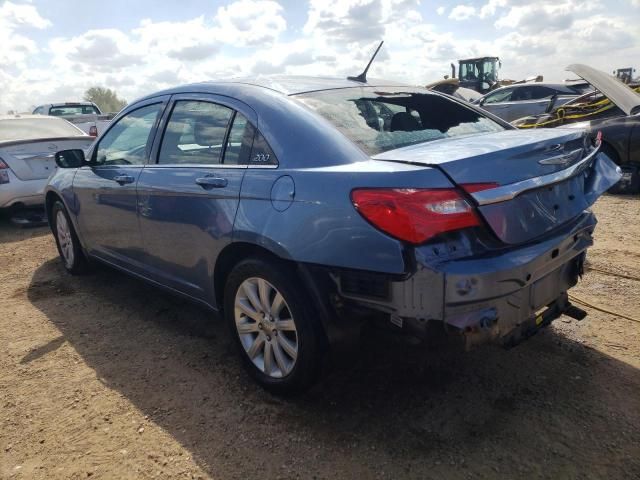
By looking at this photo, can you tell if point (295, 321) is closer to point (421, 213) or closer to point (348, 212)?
point (348, 212)

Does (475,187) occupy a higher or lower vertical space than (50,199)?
higher

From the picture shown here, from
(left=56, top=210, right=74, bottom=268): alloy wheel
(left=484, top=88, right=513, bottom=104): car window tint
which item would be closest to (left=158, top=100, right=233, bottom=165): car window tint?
(left=56, top=210, right=74, bottom=268): alloy wheel

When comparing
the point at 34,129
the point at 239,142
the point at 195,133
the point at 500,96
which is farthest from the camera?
the point at 500,96

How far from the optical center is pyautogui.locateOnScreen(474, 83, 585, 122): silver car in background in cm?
1263

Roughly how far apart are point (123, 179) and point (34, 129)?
5.16 meters

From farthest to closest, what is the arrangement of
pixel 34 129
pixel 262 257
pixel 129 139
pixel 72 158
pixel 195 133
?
pixel 34 129
pixel 72 158
pixel 129 139
pixel 195 133
pixel 262 257

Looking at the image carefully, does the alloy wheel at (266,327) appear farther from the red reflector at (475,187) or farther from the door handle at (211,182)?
the red reflector at (475,187)

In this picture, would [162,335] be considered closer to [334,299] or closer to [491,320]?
[334,299]

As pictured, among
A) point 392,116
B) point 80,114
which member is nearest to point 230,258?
point 392,116

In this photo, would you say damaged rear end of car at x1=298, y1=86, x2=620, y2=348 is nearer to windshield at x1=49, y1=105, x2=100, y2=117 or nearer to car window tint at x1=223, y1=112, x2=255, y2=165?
car window tint at x1=223, y1=112, x2=255, y2=165

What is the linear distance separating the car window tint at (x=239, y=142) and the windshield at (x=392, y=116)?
1.06 ft

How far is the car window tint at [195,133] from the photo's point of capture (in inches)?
118

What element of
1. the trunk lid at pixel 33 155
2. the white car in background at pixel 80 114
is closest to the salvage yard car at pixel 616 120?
the trunk lid at pixel 33 155

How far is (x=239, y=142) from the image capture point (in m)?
2.83
